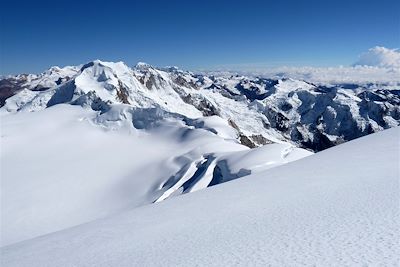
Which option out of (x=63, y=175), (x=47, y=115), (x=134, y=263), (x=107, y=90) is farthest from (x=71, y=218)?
(x=107, y=90)

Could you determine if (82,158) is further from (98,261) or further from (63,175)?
(98,261)

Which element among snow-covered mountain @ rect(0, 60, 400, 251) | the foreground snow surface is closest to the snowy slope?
snow-covered mountain @ rect(0, 60, 400, 251)

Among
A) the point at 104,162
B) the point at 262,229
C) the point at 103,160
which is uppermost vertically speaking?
the point at 262,229

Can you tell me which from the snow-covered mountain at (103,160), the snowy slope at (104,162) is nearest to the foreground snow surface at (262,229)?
the snow-covered mountain at (103,160)

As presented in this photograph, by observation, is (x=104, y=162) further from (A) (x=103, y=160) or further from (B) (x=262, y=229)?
(B) (x=262, y=229)

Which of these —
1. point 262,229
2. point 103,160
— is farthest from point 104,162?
point 262,229
